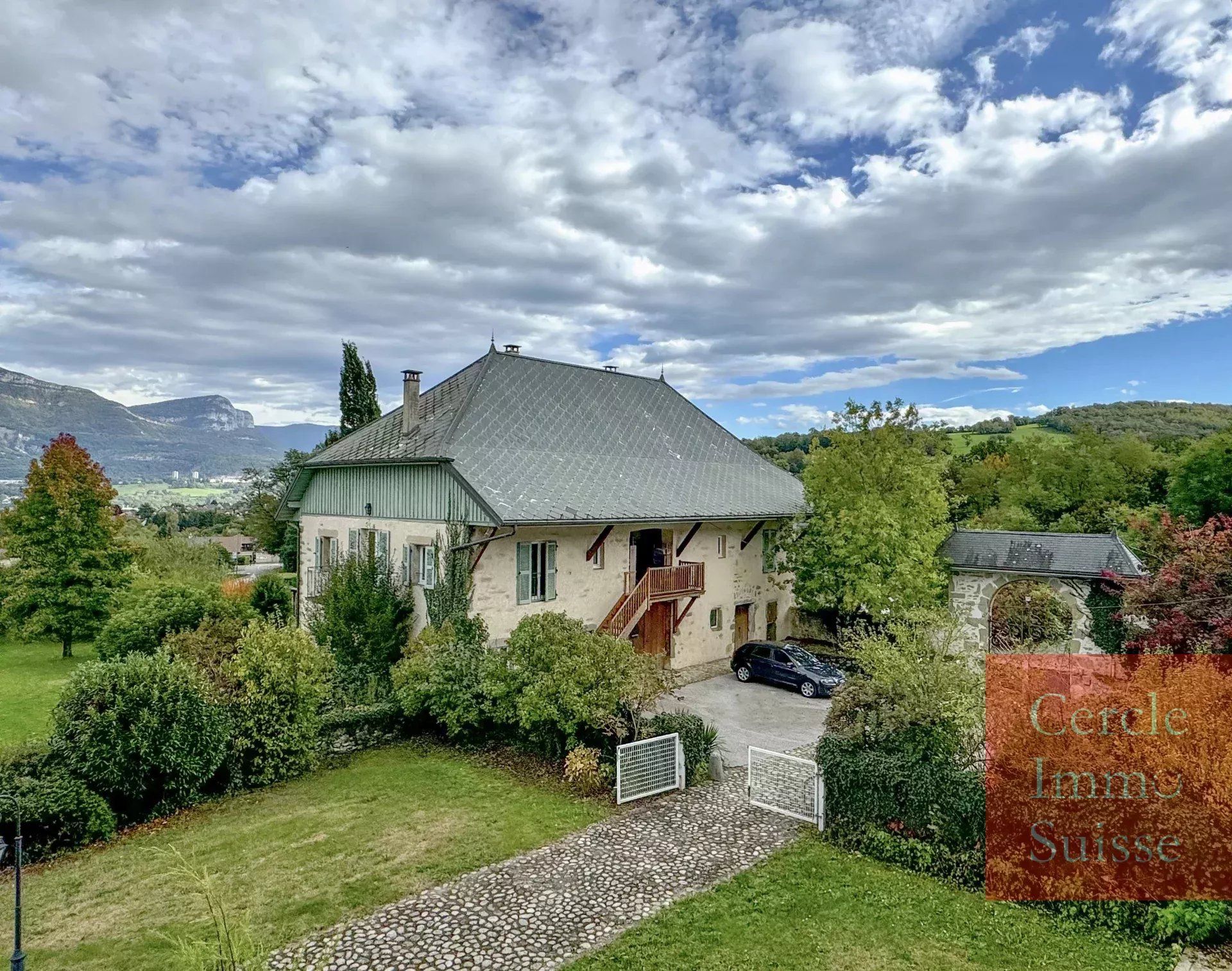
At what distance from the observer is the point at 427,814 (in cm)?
1137

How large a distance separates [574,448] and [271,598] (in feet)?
41.2

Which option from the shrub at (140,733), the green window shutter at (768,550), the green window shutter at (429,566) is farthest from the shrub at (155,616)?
the green window shutter at (768,550)

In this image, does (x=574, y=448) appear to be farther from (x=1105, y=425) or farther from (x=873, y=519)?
(x=1105, y=425)

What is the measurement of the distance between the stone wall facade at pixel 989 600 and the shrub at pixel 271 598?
22924mm

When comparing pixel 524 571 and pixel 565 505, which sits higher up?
pixel 565 505

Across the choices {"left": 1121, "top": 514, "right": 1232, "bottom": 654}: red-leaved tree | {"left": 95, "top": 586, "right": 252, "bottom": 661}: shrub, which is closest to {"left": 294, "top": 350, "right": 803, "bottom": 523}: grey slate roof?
{"left": 95, "top": 586, "right": 252, "bottom": 661}: shrub

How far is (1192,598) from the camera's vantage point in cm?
1195

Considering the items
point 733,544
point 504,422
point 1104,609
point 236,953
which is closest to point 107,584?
point 504,422

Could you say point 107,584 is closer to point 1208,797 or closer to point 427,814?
point 427,814

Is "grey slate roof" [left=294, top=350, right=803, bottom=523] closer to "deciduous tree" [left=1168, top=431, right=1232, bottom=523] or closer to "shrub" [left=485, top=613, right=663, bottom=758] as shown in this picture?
"shrub" [left=485, top=613, right=663, bottom=758]

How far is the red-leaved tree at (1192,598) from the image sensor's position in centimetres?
1133

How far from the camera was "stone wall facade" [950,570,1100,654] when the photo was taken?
19.4 metres

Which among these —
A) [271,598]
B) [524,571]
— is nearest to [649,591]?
[524,571]

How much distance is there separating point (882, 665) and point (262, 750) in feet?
37.3
